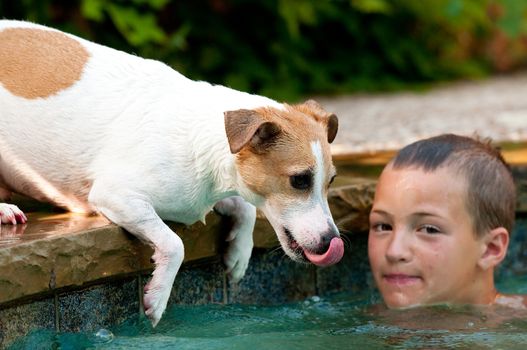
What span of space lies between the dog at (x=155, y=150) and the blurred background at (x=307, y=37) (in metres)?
4.46

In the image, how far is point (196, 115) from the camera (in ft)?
12.3

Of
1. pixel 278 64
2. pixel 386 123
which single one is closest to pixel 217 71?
pixel 278 64

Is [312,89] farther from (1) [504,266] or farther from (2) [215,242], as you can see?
(2) [215,242]

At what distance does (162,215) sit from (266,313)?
0.74m

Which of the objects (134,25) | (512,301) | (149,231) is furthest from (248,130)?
(134,25)

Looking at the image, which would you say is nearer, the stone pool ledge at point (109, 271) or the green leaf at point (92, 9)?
the stone pool ledge at point (109, 271)

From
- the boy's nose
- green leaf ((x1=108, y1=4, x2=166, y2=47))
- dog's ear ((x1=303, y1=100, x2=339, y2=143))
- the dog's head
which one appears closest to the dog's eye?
the dog's head

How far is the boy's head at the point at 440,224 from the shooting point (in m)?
4.12

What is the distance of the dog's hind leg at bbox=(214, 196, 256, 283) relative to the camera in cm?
402

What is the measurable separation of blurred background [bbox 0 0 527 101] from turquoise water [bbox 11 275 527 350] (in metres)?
4.80

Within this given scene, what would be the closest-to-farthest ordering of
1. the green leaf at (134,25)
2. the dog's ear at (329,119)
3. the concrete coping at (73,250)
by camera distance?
1. the concrete coping at (73,250)
2. the dog's ear at (329,119)
3. the green leaf at (134,25)

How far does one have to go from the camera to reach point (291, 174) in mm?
3436

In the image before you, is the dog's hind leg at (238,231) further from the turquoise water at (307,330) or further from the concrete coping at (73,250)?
the turquoise water at (307,330)

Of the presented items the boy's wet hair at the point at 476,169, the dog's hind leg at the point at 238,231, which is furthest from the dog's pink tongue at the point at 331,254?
the boy's wet hair at the point at 476,169
